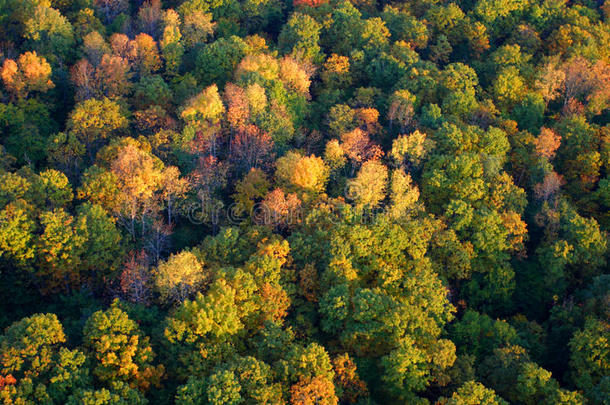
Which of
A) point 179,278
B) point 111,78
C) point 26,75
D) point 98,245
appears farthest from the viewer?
point 111,78

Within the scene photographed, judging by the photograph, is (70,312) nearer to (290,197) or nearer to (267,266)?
(267,266)

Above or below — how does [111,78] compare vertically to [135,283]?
above

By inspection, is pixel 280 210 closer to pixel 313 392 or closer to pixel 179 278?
pixel 179 278

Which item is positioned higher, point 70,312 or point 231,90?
point 231,90

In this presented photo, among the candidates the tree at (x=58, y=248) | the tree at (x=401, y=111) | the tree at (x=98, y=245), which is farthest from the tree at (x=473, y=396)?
the tree at (x=401, y=111)

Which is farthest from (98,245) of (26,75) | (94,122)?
(26,75)

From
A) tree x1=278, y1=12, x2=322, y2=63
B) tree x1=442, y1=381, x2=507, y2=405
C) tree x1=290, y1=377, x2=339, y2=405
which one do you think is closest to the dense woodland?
tree x1=290, y1=377, x2=339, y2=405

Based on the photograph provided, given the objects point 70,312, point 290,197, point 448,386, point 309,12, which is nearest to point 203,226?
point 290,197
